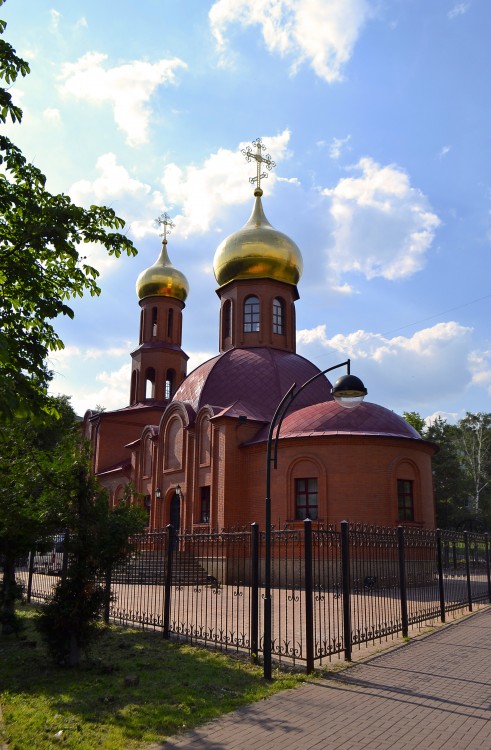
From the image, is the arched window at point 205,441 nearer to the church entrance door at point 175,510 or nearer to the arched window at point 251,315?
the church entrance door at point 175,510

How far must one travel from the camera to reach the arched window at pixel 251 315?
2756 cm

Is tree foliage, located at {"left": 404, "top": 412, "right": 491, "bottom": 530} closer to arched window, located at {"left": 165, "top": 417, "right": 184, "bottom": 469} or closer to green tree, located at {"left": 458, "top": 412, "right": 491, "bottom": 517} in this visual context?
green tree, located at {"left": 458, "top": 412, "right": 491, "bottom": 517}

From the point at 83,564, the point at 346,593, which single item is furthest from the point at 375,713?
the point at 83,564

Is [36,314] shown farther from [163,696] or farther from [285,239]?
[285,239]

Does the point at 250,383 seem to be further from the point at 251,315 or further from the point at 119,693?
the point at 119,693

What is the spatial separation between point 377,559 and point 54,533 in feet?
17.1

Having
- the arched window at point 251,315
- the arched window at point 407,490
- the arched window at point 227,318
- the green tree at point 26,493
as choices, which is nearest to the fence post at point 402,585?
the green tree at point 26,493

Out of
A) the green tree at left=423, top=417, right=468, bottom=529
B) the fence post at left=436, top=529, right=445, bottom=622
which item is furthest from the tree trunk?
the green tree at left=423, top=417, right=468, bottom=529

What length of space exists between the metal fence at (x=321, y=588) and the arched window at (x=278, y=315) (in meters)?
14.9

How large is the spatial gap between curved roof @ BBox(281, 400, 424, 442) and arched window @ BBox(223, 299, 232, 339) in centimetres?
845

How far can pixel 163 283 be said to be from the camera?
112ft

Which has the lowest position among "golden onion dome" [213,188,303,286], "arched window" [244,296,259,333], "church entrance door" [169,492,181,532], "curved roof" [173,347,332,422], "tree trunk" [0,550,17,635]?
"tree trunk" [0,550,17,635]

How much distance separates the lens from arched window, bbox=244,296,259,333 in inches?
1085

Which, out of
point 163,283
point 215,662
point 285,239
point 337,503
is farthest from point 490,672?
point 163,283
